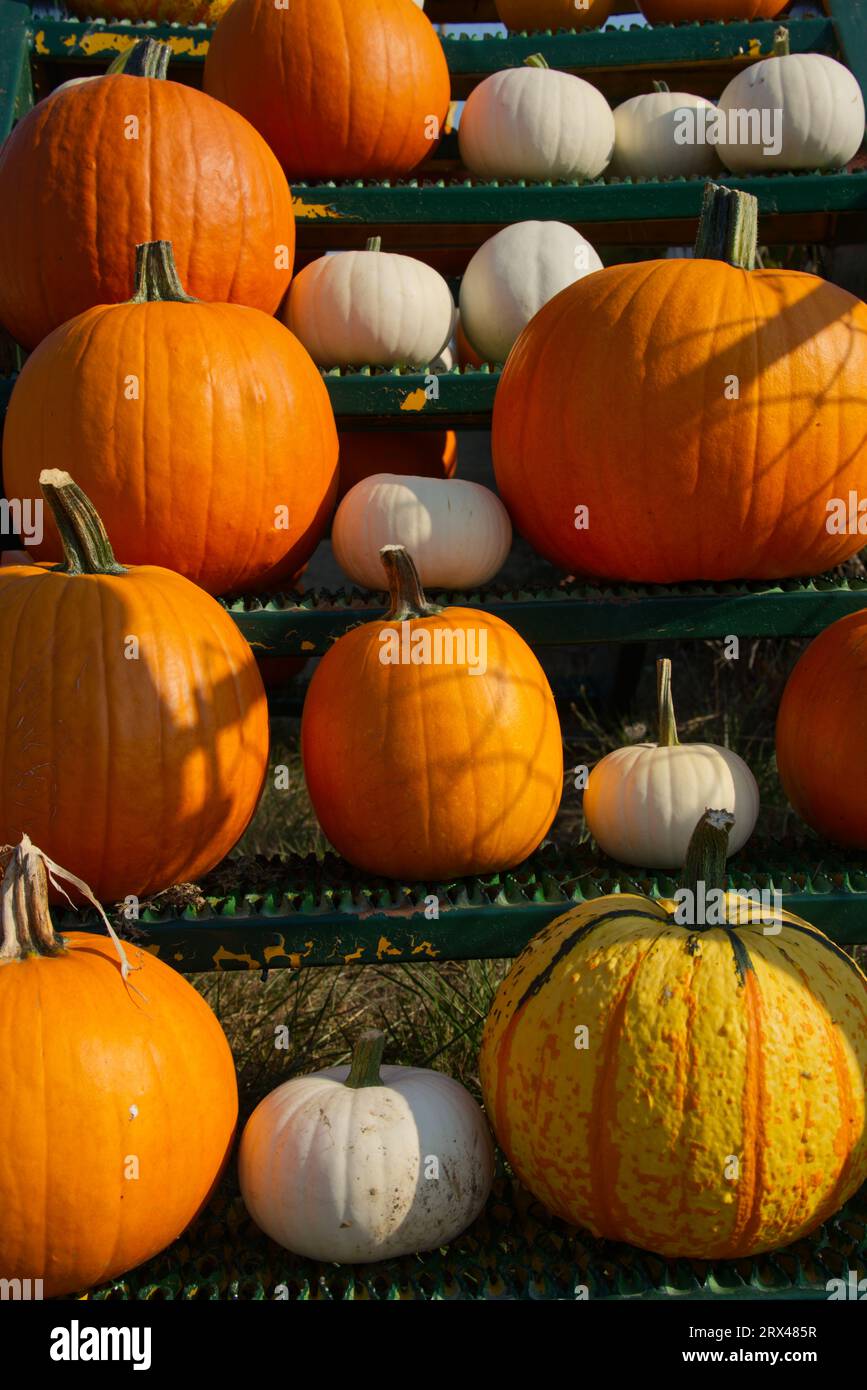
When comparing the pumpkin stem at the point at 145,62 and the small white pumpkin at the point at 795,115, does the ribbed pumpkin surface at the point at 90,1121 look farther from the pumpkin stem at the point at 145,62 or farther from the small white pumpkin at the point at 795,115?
the small white pumpkin at the point at 795,115

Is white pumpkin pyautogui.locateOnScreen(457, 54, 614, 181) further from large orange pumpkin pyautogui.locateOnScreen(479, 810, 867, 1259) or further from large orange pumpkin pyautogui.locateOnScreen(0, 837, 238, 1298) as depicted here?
large orange pumpkin pyautogui.locateOnScreen(0, 837, 238, 1298)

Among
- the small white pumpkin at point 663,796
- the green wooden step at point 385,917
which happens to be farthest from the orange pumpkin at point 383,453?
the green wooden step at point 385,917

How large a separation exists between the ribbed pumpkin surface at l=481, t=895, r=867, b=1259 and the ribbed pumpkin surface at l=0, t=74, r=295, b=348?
161 centimetres

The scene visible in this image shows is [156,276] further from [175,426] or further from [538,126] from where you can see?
[538,126]

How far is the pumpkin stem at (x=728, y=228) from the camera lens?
2346mm

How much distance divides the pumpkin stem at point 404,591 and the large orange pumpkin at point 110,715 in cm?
26

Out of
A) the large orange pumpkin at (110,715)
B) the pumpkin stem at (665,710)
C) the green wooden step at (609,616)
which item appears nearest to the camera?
the large orange pumpkin at (110,715)

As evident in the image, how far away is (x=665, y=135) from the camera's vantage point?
3.03 m

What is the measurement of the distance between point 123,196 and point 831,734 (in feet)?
5.31

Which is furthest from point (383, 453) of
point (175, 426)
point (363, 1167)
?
point (363, 1167)

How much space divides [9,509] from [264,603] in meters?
0.48

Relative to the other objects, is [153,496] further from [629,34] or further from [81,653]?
[629,34]

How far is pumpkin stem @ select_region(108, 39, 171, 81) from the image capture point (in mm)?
2689
